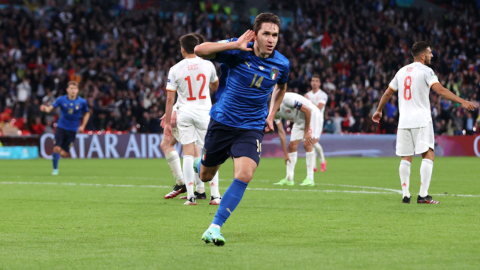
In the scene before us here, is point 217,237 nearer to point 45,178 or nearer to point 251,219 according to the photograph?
point 251,219

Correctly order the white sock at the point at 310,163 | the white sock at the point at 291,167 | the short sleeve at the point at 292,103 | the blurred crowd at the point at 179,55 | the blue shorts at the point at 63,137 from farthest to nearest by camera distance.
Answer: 1. the blurred crowd at the point at 179,55
2. the blue shorts at the point at 63,137
3. the white sock at the point at 291,167
4. the white sock at the point at 310,163
5. the short sleeve at the point at 292,103

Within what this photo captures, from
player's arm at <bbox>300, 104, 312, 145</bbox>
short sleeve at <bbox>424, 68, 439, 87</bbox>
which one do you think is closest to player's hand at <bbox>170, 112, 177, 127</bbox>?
player's arm at <bbox>300, 104, 312, 145</bbox>

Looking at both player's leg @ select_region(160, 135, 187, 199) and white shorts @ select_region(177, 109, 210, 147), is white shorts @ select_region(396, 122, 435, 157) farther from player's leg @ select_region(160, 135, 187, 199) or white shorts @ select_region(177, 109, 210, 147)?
player's leg @ select_region(160, 135, 187, 199)

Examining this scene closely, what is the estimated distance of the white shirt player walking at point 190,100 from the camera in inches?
377

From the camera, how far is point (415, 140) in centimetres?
958

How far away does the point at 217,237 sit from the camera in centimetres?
571

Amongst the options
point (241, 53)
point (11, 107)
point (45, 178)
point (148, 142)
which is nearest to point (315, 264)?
point (241, 53)

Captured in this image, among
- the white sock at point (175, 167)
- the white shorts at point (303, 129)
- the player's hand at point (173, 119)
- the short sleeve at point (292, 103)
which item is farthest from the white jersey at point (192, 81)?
the white shorts at point (303, 129)

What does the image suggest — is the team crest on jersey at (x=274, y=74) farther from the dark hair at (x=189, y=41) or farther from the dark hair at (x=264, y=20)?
the dark hair at (x=189, y=41)

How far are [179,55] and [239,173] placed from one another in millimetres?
26635

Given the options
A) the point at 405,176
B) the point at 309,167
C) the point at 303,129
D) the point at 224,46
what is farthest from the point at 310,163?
the point at 224,46

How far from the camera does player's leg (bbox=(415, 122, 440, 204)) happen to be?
9.41m

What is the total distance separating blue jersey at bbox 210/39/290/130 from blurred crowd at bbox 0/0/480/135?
20.6 m

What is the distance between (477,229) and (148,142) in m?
19.8
